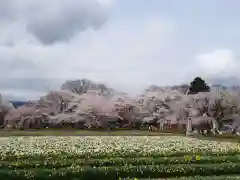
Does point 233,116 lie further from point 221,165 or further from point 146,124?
point 221,165

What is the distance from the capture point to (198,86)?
204 ft

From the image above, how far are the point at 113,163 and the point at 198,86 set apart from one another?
44.7m

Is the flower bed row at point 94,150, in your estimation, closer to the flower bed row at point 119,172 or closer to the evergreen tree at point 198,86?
the flower bed row at point 119,172

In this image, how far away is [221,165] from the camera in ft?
62.8

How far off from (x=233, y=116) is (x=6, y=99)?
2511 cm

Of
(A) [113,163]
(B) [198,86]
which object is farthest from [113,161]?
(B) [198,86]

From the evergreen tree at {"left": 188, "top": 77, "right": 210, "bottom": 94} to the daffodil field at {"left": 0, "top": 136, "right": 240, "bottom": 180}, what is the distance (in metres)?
37.2

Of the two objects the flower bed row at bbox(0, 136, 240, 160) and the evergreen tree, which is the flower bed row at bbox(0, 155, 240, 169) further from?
the evergreen tree

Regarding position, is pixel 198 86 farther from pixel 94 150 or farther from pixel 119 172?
Answer: pixel 119 172

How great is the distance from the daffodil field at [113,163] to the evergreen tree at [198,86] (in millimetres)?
37229

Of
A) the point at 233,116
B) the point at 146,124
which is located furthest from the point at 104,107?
the point at 233,116

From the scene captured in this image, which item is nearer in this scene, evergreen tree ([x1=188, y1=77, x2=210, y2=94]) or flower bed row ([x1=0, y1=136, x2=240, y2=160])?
flower bed row ([x1=0, y1=136, x2=240, y2=160])

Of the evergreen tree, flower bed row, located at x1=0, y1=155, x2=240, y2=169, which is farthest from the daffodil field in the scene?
the evergreen tree

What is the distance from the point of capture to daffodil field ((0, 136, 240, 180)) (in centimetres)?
1691
